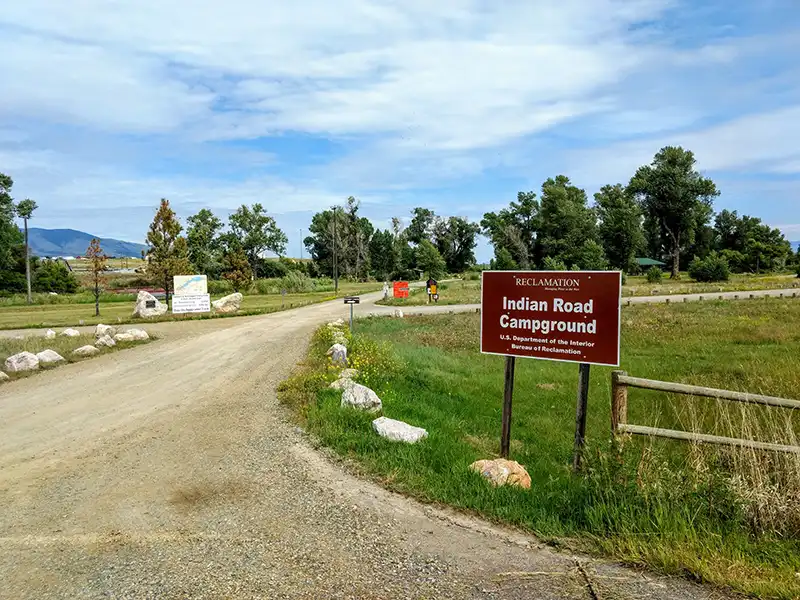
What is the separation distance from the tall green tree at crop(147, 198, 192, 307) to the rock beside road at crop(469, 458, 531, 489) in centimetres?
3496

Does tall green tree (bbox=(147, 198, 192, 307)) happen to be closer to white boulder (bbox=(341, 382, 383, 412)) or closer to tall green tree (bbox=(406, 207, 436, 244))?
white boulder (bbox=(341, 382, 383, 412))

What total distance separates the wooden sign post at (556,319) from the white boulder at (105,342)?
13.7 metres

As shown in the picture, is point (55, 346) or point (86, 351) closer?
point (86, 351)

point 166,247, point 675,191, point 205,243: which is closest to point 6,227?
point 205,243

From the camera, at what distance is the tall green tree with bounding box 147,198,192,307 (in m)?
37.1

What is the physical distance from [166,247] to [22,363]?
2597 cm

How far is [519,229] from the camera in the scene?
86375 mm

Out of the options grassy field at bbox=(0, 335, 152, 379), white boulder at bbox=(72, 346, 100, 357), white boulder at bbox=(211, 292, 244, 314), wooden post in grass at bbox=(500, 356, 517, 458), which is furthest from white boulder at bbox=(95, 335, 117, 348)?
wooden post in grass at bbox=(500, 356, 517, 458)

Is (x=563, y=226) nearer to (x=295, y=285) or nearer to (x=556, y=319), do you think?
(x=295, y=285)

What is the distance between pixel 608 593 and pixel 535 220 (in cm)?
8467

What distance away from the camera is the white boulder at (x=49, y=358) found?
1368 centimetres

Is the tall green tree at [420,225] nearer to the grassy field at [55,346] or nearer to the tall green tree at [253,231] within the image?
the tall green tree at [253,231]

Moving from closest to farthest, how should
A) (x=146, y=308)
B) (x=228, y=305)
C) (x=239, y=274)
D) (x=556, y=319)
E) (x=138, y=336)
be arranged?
(x=556, y=319)
(x=138, y=336)
(x=146, y=308)
(x=228, y=305)
(x=239, y=274)

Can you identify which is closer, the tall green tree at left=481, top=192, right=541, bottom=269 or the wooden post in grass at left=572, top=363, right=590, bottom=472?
the wooden post in grass at left=572, top=363, right=590, bottom=472
